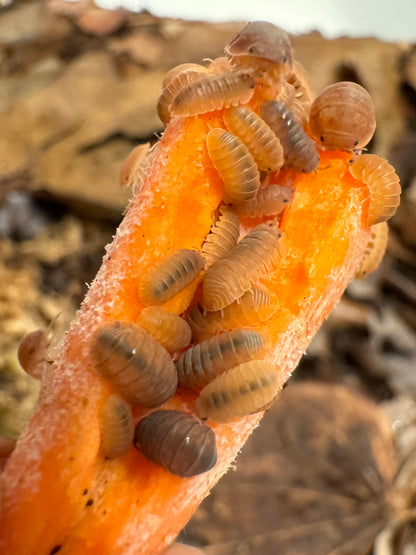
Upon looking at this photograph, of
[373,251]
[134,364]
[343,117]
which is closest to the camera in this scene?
[134,364]

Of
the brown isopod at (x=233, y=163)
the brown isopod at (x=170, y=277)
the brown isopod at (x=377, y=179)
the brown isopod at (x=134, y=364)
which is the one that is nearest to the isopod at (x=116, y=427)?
the brown isopod at (x=134, y=364)

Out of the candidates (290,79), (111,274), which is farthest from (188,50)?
(111,274)

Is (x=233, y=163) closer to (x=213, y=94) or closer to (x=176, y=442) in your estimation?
(x=213, y=94)

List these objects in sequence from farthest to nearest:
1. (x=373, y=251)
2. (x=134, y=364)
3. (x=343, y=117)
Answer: (x=373, y=251), (x=343, y=117), (x=134, y=364)

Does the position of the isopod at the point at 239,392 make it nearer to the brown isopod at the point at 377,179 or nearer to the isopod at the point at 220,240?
the isopod at the point at 220,240

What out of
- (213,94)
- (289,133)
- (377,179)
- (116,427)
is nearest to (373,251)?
(377,179)

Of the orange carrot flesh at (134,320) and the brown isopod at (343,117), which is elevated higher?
the brown isopod at (343,117)
